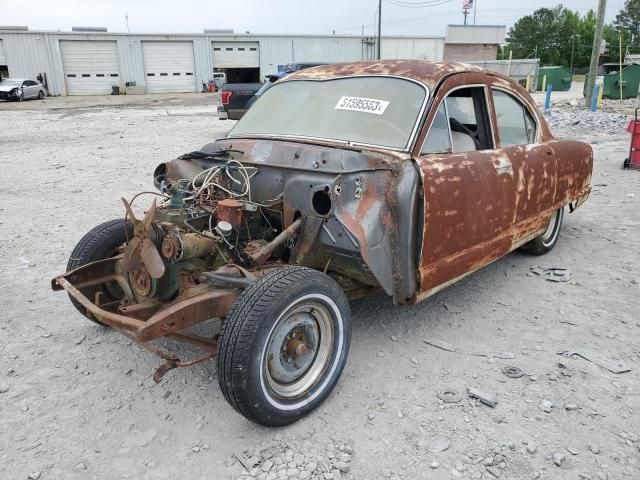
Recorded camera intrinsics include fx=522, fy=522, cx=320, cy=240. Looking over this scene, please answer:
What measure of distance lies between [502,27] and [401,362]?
55.0 m

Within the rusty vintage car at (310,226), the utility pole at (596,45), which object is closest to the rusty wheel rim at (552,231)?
the rusty vintage car at (310,226)

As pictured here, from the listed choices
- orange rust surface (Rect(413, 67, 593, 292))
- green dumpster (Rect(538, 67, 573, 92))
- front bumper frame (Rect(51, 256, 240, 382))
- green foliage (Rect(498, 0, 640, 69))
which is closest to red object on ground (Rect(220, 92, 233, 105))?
orange rust surface (Rect(413, 67, 593, 292))

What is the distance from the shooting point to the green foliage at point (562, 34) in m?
73.7

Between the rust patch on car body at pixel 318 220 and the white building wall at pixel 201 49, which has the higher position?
the white building wall at pixel 201 49

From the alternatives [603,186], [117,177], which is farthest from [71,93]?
[603,186]

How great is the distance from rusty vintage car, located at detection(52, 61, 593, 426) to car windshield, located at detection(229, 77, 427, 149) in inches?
0.5

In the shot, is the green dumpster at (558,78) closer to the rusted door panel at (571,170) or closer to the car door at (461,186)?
the rusted door panel at (571,170)

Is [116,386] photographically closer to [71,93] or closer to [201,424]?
[201,424]

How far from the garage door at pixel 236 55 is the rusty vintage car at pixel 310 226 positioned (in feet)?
127

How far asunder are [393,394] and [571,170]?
327 centimetres

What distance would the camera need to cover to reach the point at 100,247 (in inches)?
145

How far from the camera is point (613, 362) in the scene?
11.2ft

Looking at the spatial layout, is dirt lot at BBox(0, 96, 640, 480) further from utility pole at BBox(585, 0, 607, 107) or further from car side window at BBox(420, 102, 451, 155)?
utility pole at BBox(585, 0, 607, 107)

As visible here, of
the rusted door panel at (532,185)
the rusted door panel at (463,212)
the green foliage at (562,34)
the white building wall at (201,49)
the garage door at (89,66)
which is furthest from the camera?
the green foliage at (562,34)
